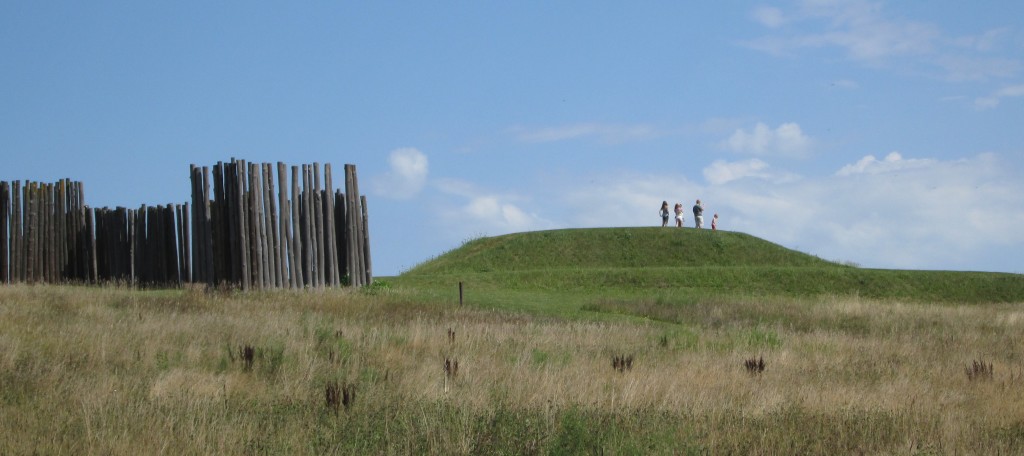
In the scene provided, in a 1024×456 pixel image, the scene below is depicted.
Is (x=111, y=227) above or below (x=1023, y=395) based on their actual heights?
above

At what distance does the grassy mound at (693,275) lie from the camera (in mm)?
31188

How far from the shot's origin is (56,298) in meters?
17.1

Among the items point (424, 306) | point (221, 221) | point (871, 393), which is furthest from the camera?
point (221, 221)

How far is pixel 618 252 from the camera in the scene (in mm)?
40781

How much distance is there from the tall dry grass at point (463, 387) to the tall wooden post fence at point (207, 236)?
635 cm

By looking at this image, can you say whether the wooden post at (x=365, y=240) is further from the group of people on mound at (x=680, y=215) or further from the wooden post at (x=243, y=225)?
the group of people on mound at (x=680, y=215)

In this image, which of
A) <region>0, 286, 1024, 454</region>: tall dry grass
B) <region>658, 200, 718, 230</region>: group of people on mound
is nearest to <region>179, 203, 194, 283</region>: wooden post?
<region>0, 286, 1024, 454</region>: tall dry grass

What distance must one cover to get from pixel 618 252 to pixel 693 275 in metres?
8.50

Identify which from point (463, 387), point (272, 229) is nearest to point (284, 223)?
point (272, 229)

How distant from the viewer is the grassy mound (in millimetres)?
31188

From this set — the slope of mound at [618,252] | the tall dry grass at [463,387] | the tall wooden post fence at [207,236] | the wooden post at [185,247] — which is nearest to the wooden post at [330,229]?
the tall wooden post fence at [207,236]

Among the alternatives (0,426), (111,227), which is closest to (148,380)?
(0,426)

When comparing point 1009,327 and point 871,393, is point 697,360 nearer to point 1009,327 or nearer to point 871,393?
point 871,393

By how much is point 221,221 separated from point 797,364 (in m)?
15.5
